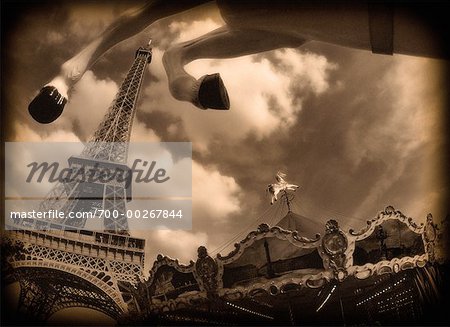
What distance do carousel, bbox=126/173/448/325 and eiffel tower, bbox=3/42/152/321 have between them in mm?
441

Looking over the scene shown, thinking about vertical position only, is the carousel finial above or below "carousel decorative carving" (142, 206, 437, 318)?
above

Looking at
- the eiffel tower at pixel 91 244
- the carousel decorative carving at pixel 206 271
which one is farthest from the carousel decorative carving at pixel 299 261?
the eiffel tower at pixel 91 244

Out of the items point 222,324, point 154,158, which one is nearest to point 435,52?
point 154,158

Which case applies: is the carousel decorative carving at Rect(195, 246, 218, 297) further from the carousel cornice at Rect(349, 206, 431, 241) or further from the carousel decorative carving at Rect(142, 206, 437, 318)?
the carousel cornice at Rect(349, 206, 431, 241)

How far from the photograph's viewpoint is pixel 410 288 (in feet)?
17.9

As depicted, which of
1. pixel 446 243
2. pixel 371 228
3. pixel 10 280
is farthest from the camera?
pixel 10 280

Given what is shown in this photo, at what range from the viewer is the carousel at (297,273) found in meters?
4.88

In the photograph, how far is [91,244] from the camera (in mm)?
5785

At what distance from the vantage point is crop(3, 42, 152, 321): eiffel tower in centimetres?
558

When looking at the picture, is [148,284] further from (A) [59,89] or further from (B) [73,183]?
(A) [59,89]

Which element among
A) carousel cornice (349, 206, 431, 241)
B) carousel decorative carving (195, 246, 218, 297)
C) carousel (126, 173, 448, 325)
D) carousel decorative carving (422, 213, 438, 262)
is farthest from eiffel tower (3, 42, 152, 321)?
carousel decorative carving (422, 213, 438, 262)

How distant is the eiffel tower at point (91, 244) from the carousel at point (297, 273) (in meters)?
0.44

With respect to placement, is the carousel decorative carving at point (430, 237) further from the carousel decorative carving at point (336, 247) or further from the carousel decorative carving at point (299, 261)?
the carousel decorative carving at point (336, 247)

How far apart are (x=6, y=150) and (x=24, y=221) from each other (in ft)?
3.18
